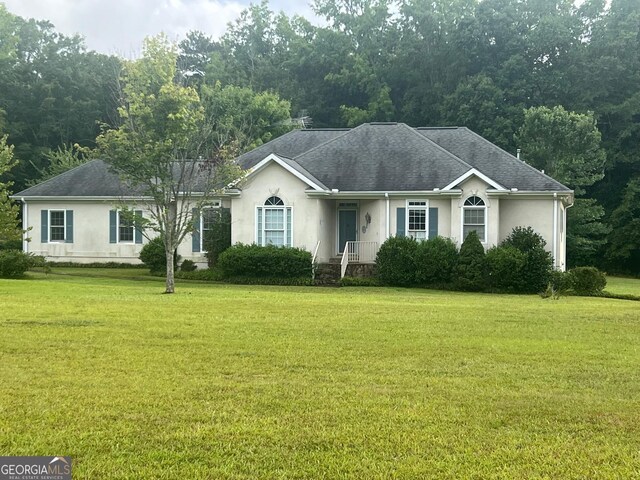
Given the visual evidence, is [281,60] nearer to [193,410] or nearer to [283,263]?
[283,263]

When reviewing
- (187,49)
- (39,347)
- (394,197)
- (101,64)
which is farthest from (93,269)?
(187,49)

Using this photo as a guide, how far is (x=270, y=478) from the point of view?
16.5ft

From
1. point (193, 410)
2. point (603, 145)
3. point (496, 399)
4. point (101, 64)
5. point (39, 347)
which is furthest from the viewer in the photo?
point (101, 64)

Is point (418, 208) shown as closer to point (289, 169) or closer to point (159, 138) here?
point (289, 169)

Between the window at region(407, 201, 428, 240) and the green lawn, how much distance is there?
14971 millimetres

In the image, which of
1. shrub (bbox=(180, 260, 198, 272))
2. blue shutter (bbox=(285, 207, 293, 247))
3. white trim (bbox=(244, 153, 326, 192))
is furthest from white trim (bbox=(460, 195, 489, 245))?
shrub (bbox=(180, 260, 198, 272))

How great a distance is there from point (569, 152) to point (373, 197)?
1653cm

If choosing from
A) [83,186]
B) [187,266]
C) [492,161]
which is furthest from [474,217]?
[83,186]

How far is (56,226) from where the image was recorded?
34219mm

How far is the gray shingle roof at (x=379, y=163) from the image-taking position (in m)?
29.0

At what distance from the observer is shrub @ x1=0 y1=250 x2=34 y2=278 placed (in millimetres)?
26281

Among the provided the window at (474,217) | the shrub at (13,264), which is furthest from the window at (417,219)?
the shrub at (13,264)

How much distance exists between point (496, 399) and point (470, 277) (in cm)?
1916

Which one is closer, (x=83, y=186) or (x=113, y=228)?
(x=113, y=228)
